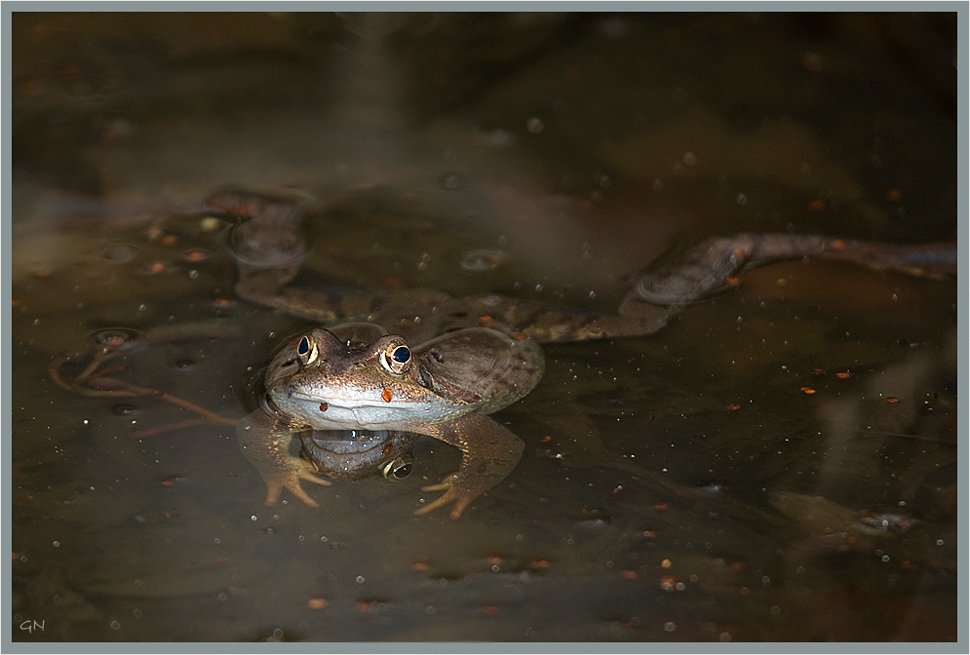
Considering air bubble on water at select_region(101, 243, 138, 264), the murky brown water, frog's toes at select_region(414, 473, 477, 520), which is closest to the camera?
the murky brown water

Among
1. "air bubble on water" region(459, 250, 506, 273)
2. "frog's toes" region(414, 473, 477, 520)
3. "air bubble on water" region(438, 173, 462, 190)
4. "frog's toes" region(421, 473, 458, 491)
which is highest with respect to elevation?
"air bubble on water" region(438, 173, 462, 190)

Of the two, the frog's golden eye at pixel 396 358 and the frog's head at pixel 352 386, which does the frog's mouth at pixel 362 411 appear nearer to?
the frog's head at pixel 352 386

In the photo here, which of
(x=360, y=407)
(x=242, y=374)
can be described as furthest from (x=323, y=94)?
(x=360, y=407)

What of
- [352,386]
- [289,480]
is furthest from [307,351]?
[289,480]

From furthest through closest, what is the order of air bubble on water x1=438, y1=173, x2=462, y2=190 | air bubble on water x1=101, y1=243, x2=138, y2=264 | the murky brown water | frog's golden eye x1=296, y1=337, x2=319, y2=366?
air bubble on water x1=438, y1=173, x2=462, y2=190 < air bubble on water x1=101, y1=243, x2=138, y2=264 < frog's golden eye x1=296, y1=337, x2=319, y2=366 < the murky brown water

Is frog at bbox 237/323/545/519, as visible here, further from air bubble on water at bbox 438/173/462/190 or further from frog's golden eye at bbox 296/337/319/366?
air bubble on water at bbox 438/173/462/190

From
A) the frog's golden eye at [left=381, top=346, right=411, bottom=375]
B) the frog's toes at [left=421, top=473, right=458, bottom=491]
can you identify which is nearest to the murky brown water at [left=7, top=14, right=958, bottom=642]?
the frog's toes at [left=421, top=473, right=458, bottom=491]

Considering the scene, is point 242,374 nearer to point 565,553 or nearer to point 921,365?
point 565,553

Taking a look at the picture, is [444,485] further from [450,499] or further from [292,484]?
[292,484]
